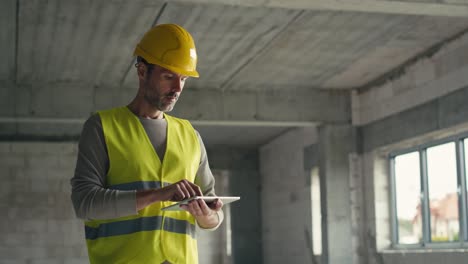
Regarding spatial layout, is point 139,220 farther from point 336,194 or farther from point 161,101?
point 336,194

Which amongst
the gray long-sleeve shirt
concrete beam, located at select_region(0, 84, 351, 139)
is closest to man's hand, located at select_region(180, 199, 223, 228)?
the gray long-sleeve shirt

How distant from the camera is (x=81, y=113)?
12648mm

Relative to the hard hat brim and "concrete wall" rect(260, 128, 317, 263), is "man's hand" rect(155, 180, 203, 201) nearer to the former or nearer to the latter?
the hard hat brim

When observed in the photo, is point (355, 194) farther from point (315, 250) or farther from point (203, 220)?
point (203, 220)

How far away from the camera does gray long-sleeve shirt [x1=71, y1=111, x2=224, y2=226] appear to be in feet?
6.47

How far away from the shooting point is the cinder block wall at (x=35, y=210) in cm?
1544

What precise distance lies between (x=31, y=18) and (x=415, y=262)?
6.62 meters

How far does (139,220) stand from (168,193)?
0.17 m

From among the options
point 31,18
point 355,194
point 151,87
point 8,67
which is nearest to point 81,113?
point 8,67

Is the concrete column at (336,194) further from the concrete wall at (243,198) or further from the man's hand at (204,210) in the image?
the man's hand at (204,210)

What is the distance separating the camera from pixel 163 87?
213 cm

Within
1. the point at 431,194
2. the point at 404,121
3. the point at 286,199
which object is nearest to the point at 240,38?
the point at 404,121

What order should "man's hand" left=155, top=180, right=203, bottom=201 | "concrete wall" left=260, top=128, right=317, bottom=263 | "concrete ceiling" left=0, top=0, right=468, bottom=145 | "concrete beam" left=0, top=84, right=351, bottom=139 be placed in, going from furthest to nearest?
"concrete wall" left=260, top=128, right=317, bottom=263
"concrete beam" left=0, top=84, right=351, bottom=139
"concrete ceiling" left=0, top=0, right=468, bottom=145
"man's hand" left=155, top=180, right=203, bottom=201

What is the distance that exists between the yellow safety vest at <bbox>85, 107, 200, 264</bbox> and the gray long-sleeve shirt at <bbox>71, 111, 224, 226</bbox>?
2cm
